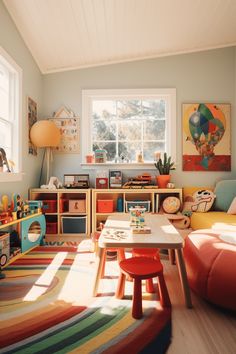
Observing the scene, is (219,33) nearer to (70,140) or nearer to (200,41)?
(200,41)

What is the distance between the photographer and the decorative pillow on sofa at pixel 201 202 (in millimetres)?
3402

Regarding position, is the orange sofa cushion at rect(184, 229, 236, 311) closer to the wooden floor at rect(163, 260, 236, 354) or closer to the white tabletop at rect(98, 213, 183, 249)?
the wooden floor at rect(163, 260, 236, 354)

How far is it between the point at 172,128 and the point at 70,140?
63.5 inches

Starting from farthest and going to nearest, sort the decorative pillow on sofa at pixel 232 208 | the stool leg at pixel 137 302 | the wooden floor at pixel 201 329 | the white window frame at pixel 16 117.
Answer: the decorative pillow on sofa at pixel 232 208 → the white window frame at pixel 16 117 → the stool leg at pixel 137 302 → the wooden floor at pixel 201 329

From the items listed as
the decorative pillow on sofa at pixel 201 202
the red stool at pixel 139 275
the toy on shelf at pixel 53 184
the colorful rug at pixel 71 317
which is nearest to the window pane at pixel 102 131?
the toy on shelf at pixel 53 184

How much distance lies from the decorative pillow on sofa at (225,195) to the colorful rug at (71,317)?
6.12 feet

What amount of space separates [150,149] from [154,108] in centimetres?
66

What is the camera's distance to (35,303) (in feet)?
5.76

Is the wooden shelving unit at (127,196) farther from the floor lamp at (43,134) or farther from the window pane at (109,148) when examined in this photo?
the floor lamp at (43,134)

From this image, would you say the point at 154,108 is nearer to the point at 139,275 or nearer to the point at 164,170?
the point at 164,170

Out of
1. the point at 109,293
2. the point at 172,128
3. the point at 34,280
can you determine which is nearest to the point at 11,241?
the point at 34,280

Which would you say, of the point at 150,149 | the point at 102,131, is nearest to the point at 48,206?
the point at 102,131

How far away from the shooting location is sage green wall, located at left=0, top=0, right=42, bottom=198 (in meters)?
2.76

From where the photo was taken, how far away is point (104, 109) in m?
4.01
